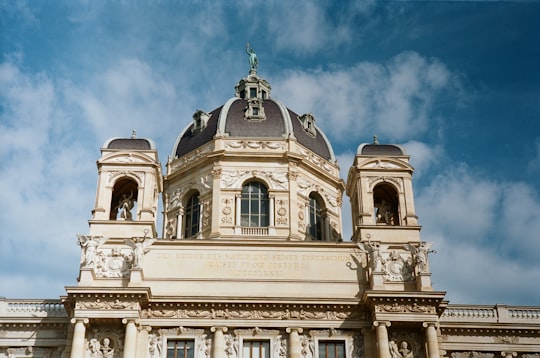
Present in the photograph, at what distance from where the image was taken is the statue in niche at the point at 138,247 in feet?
115

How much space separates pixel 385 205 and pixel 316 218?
450cm

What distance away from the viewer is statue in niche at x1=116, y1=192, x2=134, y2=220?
132ft

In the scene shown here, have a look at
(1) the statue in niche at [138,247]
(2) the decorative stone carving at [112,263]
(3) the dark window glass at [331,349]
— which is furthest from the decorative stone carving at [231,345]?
(2) the decorative stone carving at [112,263]

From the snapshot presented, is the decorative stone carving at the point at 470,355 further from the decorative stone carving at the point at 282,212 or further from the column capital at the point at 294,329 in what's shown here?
the decorative stone carving at the point at 282,212

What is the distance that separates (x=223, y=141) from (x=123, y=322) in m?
14.7

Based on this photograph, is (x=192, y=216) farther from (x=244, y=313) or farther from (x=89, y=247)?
(x=244, y=313)

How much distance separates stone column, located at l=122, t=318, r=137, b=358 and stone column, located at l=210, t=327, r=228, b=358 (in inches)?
130

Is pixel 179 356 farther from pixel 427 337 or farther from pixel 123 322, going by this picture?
pixel 427 337

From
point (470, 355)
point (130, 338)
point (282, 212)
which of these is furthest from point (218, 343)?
point (470, 355)

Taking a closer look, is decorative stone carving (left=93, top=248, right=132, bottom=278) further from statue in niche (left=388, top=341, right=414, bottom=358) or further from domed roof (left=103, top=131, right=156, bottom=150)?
statue in niche (left=388, top=341, right=414, bottom=358)

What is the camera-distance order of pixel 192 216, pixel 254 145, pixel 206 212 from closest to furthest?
pixel 206 212 → pixel 192 216 → pixel 254 145

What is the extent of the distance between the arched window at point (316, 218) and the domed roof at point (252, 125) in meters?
3.34

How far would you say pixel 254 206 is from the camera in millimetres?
43156

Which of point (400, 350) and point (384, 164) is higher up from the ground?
point (384, 164)
